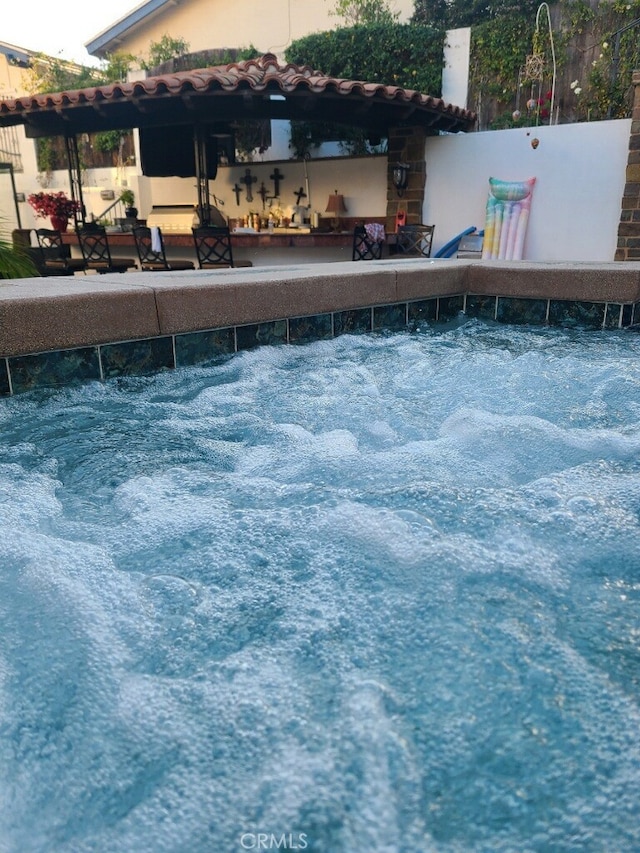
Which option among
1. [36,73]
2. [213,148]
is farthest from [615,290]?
[36,73]

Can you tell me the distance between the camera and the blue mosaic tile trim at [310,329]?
11.4ft

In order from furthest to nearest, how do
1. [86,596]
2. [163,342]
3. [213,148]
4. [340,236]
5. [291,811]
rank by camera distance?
[213,148] → [340,236] → [163,342] → [86,596] → [291,811]

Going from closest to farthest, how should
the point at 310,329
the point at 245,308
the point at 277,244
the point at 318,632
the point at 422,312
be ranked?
1. the point at 318,632
2. the point at 245,308
3. the point at 310,329
4. the point at 422,312
5. the point at 277,244

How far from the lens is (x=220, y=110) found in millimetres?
7445

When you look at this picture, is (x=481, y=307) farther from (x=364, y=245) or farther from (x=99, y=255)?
(x=99, y=255)

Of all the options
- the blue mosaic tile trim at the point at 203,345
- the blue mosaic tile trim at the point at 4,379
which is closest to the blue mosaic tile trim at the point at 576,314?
the blue mosaic tile trim at the point at 203,345

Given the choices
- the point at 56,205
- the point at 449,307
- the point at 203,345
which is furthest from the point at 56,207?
the point at 203,345

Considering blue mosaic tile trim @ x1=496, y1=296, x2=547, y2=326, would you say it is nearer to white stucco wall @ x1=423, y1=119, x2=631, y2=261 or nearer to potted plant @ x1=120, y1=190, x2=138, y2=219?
white stucco wall @ x1=423, y1=119, x2=631, y2=261

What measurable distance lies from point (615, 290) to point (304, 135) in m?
6.96

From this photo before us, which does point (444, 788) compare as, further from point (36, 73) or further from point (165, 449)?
point (36, 73)

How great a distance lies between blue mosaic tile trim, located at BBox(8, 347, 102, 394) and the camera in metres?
2.49

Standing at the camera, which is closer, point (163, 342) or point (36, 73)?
point (163, 342)

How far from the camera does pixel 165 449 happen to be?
2.26 meters

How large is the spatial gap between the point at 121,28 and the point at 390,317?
1408 cm
